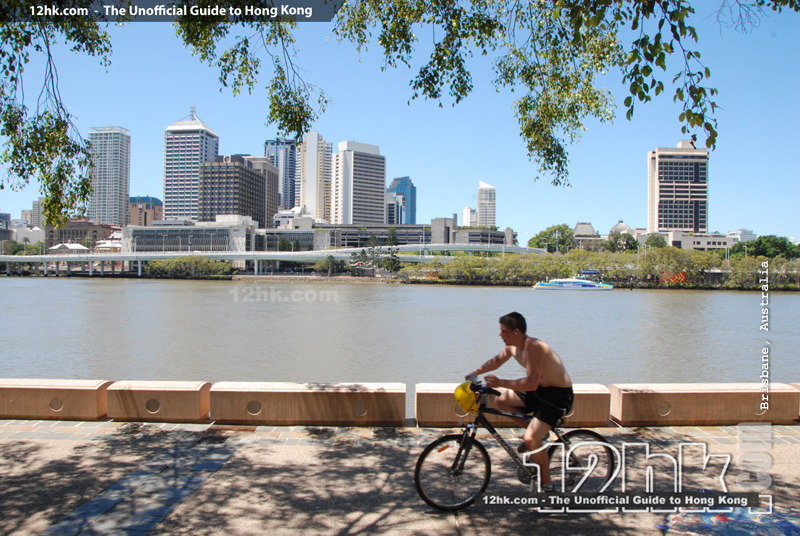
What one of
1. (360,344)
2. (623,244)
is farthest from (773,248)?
(360,344)

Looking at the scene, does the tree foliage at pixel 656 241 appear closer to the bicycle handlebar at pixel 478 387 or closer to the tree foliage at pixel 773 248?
the tree foliage at pixel 773 248

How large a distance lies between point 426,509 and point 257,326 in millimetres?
29786

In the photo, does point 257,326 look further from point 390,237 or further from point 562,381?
point 390,237

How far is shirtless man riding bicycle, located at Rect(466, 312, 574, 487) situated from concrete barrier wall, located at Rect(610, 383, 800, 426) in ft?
10.6

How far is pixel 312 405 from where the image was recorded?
24.0ft

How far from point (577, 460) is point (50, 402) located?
6.63 meters

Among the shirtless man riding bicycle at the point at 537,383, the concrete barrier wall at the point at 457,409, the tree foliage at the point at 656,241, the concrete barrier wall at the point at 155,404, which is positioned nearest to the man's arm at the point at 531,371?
the shirtless man riding bicycle at the point at 537,383

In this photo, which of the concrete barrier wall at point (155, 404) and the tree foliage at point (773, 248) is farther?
the tree foliage at point (773, 248)

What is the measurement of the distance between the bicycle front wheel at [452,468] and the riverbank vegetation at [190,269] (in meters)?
122

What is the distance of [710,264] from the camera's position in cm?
9281

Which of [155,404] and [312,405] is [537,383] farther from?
[155,404]

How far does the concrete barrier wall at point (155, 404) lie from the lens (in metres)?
7.38

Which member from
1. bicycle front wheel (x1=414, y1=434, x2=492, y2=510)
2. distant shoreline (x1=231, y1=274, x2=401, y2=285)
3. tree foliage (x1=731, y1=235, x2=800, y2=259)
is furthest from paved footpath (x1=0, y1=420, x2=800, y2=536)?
tree foliage (x1=731, y1=235, x2=800, y2=259)

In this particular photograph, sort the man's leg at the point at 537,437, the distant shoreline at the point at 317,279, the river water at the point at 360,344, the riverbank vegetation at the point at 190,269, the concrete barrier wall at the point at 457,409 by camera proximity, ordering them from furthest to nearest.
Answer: the riverbank vegetation at the point at 190,269 < the distant shoreline at the point at 317,279 < the river water at the point at 360,344 < the concrete barrier wall at the point at 457,409 < the man's leg at the point at 537,437
